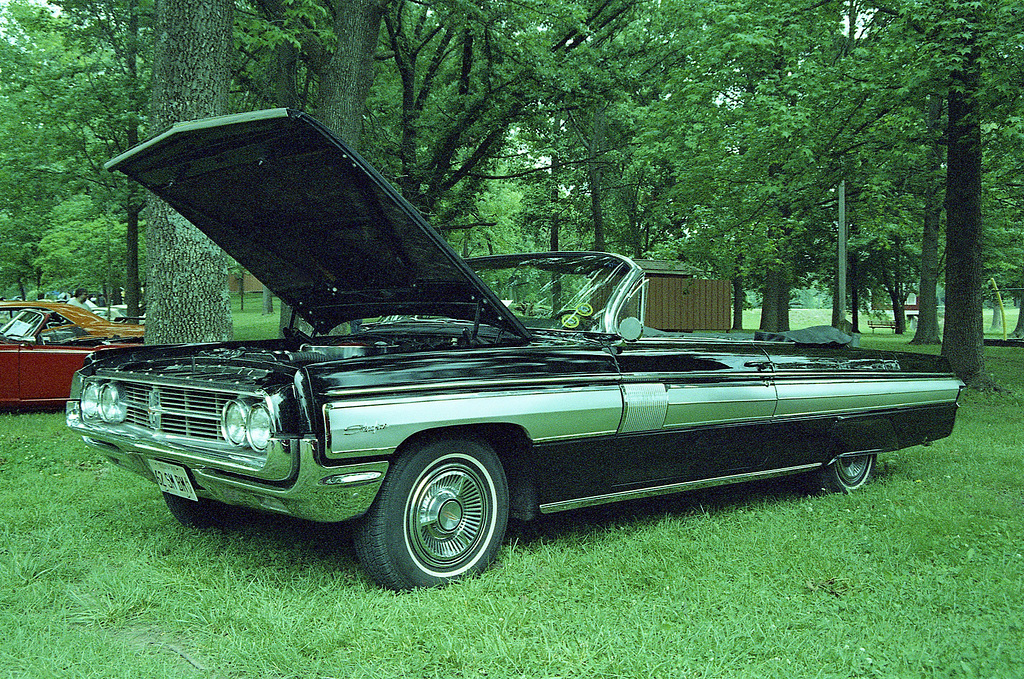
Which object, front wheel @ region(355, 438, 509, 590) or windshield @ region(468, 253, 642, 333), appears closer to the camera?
front wheel @ region(355, 438, 509, 590)

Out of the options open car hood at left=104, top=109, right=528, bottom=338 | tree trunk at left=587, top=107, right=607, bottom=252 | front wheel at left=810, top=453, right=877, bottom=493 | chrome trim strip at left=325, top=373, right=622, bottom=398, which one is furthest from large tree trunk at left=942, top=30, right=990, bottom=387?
tree trunk at left=587, top=107, right=607, bottom=252

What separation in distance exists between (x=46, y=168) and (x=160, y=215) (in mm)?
13721

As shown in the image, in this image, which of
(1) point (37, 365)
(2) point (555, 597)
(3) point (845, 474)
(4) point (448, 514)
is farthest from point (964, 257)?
(1) point (37, 365)

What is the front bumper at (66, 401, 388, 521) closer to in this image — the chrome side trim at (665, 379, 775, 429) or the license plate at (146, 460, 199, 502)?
the license plate at (146, 460, 199, 502)

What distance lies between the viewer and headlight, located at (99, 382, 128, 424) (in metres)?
3.96

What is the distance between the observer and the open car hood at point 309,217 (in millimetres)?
3719

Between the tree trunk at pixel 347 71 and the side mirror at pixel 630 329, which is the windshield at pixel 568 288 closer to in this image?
the side mirror at pixel 630 329

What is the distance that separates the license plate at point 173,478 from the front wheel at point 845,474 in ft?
13.6

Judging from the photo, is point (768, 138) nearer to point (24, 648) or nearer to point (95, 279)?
point (24, 648)

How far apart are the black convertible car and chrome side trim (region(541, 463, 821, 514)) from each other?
0.01 m

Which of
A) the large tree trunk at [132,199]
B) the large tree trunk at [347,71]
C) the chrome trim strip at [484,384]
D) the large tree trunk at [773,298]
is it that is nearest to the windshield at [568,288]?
the chrome trim strip at [484,384]

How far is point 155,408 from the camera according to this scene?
Answer: 3699mm

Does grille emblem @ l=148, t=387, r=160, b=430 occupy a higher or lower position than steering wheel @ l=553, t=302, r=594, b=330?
lower

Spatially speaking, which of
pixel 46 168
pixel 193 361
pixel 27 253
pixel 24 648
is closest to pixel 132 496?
pixel 193 361
